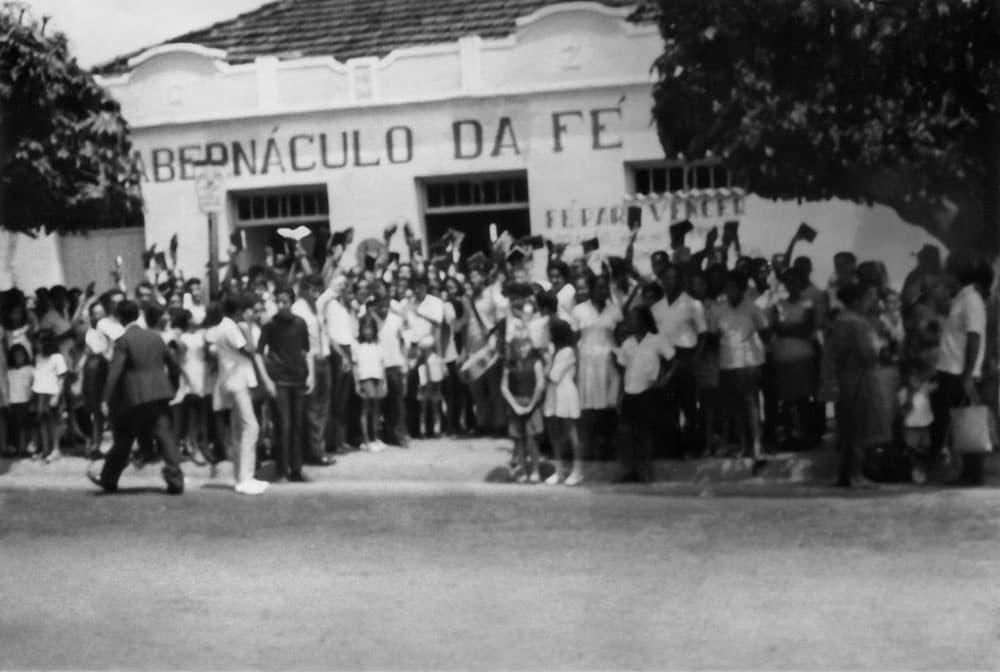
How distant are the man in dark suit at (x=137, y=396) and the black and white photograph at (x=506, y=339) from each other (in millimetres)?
35

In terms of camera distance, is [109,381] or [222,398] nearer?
[109,381]

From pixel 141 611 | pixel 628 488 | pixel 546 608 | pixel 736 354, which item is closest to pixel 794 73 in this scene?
pixel 736 354

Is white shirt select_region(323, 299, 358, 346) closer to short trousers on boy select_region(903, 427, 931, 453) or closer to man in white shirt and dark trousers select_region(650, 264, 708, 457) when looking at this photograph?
man in white shirt and dark trousers select_region(650, 264, 708, 457)

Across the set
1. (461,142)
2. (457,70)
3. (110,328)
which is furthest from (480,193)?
(110,328)

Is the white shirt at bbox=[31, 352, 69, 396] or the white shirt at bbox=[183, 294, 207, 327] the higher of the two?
the white shirt at bbox=[183, 294, 207, 327]

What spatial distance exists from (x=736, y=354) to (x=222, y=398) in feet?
14.3

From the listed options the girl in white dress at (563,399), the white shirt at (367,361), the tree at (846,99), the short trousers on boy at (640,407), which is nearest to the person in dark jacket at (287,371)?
the white shirt at (367,361)

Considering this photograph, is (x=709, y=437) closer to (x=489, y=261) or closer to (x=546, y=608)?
(x=489, y=261)

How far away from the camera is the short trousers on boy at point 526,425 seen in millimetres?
13664

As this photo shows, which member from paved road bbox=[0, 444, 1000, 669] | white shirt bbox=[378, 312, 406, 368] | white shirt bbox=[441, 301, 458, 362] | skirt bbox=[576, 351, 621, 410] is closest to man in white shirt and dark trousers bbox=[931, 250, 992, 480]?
paved road bbox=[0, 444, 1000, 669]

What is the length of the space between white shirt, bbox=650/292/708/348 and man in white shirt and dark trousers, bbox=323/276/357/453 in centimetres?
291

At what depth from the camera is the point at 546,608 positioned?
848 cm

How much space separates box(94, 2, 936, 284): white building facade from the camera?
15078 mm

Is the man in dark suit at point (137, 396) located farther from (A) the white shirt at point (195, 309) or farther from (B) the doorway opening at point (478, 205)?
(B) the doorway opening at point (478, 205)
